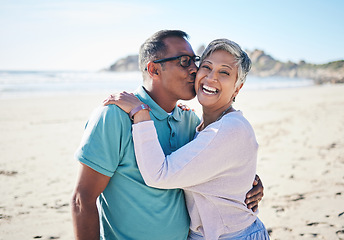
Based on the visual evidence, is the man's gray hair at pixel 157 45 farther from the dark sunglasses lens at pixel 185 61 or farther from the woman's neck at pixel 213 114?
the woman's neck at pixel 213 114

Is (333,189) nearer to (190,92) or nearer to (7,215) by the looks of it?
(190,92)

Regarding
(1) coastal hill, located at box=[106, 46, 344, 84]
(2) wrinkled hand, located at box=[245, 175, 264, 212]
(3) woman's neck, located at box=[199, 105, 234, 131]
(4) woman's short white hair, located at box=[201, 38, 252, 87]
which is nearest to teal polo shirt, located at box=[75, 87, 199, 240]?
(3) woman's neck, located at box=[199, 105, 234, 131]

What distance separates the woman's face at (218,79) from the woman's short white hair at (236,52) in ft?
0.10

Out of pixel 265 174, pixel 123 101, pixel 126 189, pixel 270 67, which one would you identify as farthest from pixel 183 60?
pixel 270 67

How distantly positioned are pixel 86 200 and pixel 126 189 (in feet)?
0.96

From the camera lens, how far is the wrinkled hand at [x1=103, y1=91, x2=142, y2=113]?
2154 mm

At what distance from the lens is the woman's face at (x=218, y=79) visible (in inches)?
98.1

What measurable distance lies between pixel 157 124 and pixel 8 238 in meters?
3.02

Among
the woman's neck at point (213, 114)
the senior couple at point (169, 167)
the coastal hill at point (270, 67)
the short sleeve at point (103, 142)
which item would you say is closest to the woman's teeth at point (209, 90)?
the senior couple at point (169, 167)

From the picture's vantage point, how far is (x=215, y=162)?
209 cm

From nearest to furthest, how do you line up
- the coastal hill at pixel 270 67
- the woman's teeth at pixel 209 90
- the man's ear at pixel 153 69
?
the woman's teeth at pixel 209 90, the man's ear at pixel 153 69, the coastal hill at pixel 270 67

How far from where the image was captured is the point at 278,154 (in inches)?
290

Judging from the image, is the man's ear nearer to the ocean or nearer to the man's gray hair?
the man's gray hair

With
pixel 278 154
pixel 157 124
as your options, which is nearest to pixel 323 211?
pixel 278 154
